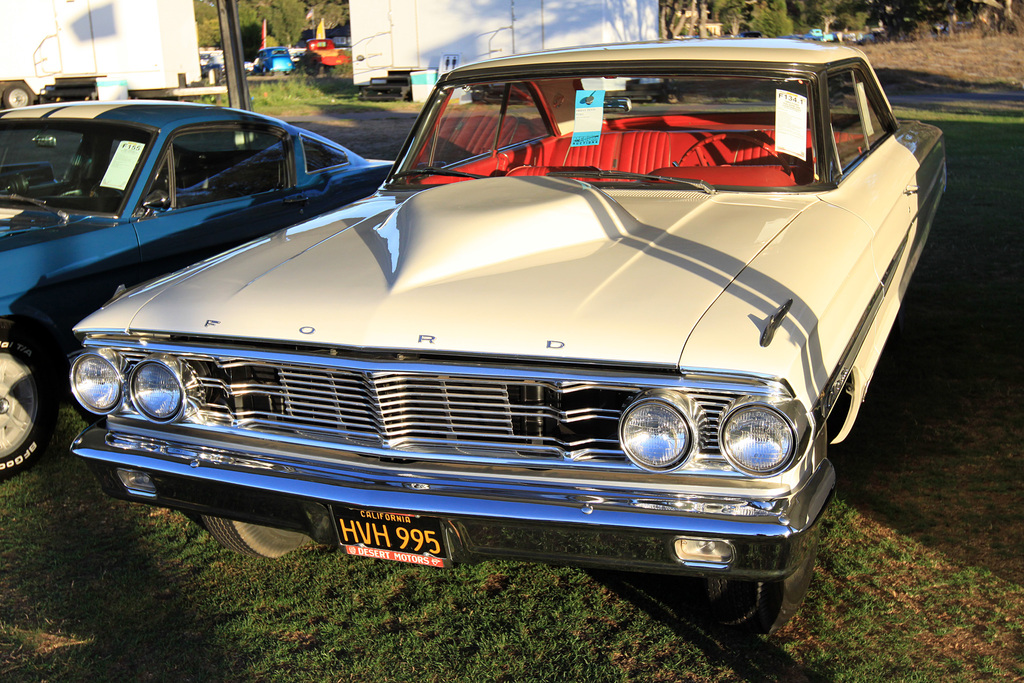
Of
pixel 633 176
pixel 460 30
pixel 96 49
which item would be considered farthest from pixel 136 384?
pixel 460 30

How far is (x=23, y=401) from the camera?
4.11 m

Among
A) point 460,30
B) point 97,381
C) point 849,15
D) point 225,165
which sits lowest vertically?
point 97,381

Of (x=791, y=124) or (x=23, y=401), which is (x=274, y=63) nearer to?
(x=23, y=401)

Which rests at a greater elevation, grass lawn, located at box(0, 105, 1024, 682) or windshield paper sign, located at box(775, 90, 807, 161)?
windshield paper sign, located at box(775, 90, 807, 161)

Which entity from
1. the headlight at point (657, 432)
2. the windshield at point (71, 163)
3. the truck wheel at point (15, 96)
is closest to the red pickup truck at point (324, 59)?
the truck wheel at point (15, 96)

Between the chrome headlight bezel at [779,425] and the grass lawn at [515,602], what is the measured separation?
77 cm

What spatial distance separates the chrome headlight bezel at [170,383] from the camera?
8.99 ft

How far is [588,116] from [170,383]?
2135 millimetres

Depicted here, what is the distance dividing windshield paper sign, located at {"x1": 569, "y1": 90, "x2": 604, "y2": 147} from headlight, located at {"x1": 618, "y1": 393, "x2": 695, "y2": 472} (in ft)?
6.59

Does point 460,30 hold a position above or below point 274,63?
above

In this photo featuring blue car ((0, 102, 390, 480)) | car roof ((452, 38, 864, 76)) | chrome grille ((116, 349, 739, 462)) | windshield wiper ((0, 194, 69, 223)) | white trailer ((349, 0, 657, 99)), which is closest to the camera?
chrome grille ((116, 349, 739, 462))

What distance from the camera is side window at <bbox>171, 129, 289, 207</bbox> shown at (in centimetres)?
500

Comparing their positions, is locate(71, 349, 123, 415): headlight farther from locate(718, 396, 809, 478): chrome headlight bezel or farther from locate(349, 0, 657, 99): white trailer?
locate(349, 0, 657, 99): white trailer

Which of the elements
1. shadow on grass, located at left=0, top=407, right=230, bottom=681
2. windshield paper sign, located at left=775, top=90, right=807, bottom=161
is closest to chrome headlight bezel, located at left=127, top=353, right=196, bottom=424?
shadow on grass, located at left=0, top=407, right=230, bottom=681
